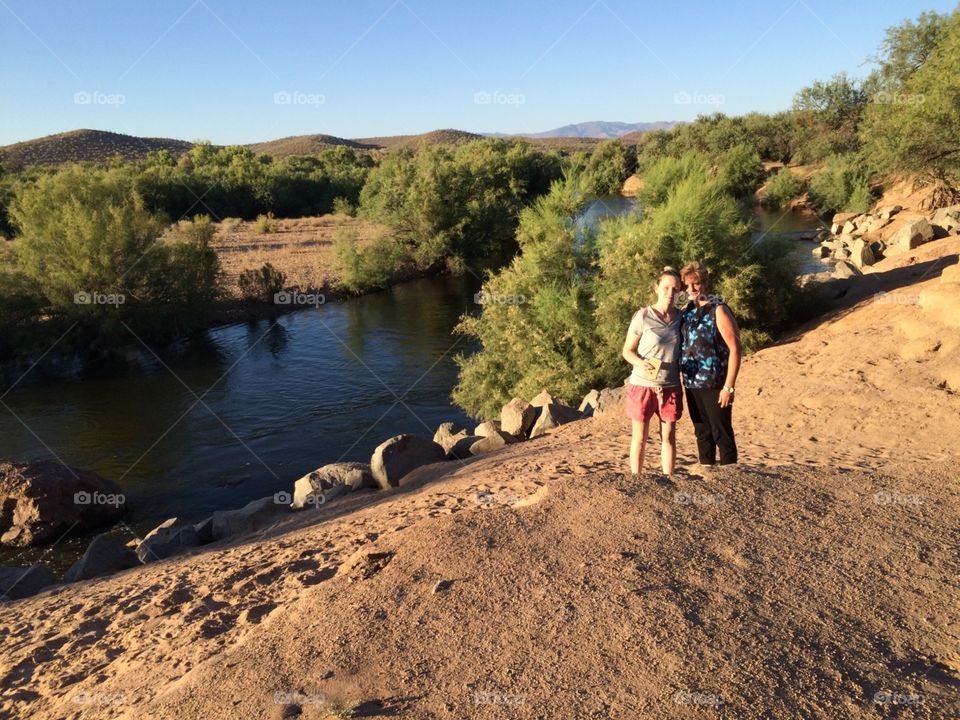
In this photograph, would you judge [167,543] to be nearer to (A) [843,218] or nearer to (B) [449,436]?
(B) [449,436]

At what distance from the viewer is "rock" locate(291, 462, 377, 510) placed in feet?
35.2

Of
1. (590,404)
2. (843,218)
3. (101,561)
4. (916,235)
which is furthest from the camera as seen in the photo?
(843,218)

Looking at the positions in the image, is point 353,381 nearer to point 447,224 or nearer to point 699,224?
point 699,224

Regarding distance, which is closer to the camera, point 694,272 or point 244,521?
point 694,272

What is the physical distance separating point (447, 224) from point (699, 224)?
2275 cm

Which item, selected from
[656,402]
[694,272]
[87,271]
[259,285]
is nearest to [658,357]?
[656,402]

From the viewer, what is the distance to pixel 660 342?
6.07 m

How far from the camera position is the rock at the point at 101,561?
8.69 meters

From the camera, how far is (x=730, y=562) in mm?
5152

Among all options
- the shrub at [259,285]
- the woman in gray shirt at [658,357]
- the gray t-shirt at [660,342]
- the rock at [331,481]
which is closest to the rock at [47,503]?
the rock at [331,481]

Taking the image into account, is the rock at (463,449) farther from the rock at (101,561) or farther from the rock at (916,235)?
the rock at (916,235)

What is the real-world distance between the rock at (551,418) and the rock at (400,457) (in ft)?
5.73

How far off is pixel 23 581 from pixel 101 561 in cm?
85

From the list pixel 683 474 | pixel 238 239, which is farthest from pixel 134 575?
pixel 238 239
